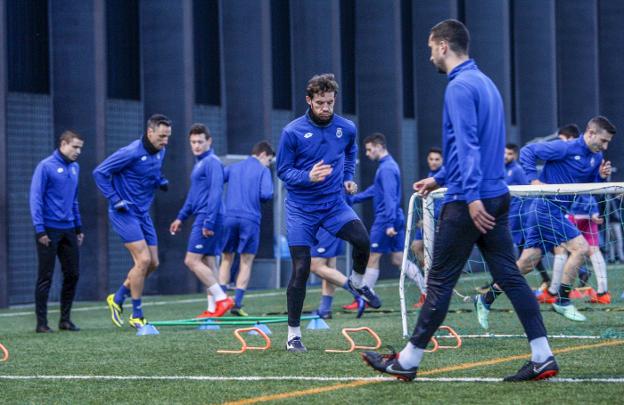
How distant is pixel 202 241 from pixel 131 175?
1.81 metres

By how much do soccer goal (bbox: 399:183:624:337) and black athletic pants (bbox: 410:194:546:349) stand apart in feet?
10.2

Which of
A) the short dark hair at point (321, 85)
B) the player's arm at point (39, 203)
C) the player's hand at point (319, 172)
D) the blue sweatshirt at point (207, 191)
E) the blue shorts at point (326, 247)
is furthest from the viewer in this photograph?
the blue sweatshirt at point (207, 191)

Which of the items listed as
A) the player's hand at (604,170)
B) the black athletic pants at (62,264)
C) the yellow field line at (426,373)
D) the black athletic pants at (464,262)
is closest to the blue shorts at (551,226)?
the player's hand at (604,170)

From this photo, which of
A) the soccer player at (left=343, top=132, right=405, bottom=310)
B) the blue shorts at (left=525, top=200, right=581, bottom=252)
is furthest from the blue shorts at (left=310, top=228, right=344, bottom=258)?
the blue shorts at (left=525, top=200, right=581, bottom=252)

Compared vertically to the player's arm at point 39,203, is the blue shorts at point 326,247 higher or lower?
lower

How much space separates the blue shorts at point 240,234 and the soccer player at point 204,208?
46cm

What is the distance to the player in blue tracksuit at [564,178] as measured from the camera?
12.3m

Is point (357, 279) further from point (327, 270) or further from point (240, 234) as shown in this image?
point (240, 234)

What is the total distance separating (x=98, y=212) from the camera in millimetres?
20891

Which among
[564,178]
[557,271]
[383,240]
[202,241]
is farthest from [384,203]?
[564,178]

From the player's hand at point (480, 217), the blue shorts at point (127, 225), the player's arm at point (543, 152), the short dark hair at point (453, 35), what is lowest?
the blue shorts at point (127, 225)

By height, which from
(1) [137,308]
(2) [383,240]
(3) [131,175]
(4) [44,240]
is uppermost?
(3) [131,175]

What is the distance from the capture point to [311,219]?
941 centimetres

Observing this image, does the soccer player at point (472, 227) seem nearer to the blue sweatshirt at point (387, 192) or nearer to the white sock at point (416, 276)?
the white sock at point (416, 276)
